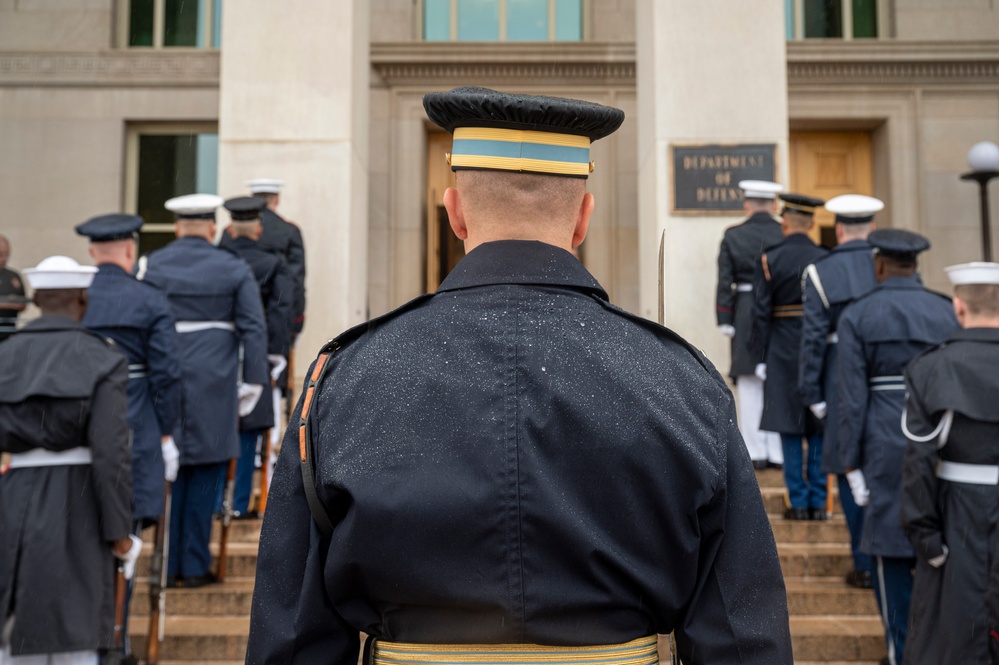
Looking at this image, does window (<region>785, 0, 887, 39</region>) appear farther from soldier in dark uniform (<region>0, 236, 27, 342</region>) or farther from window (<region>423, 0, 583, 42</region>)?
soldier in dark uniform (<region>0, 236, 27, 342</region>)

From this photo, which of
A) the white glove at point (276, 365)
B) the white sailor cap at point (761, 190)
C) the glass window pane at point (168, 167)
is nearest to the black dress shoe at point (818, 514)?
the white sailor cap at point (761, 190)

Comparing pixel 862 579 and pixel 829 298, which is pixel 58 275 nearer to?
pixel 829 298

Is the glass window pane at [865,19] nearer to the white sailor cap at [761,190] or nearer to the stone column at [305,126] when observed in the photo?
the white sailor cap at [761,190]

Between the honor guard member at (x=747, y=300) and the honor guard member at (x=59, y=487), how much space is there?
4.65 meters

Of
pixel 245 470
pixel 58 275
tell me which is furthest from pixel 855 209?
pixel 58 275

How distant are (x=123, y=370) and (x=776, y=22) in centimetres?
662

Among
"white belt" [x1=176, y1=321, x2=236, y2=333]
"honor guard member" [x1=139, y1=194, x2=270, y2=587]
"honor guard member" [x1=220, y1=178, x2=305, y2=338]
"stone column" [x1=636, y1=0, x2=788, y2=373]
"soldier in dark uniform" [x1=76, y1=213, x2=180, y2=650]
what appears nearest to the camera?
"soldier in dark uniform" [x1=76, y1=213, x2=180, y2=650]

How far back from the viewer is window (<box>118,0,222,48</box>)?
1277 cm

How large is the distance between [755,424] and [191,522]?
412cm

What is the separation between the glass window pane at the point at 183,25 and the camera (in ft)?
42.0

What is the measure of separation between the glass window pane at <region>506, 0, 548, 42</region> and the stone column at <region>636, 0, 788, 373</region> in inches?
149

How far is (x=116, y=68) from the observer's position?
12.4 m

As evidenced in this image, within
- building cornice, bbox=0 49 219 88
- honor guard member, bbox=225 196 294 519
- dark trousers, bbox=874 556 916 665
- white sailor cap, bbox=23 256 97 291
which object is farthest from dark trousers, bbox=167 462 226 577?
building cornice, bbox=0 49 219 88

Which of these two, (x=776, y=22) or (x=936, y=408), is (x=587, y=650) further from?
(x=776, y=22)
